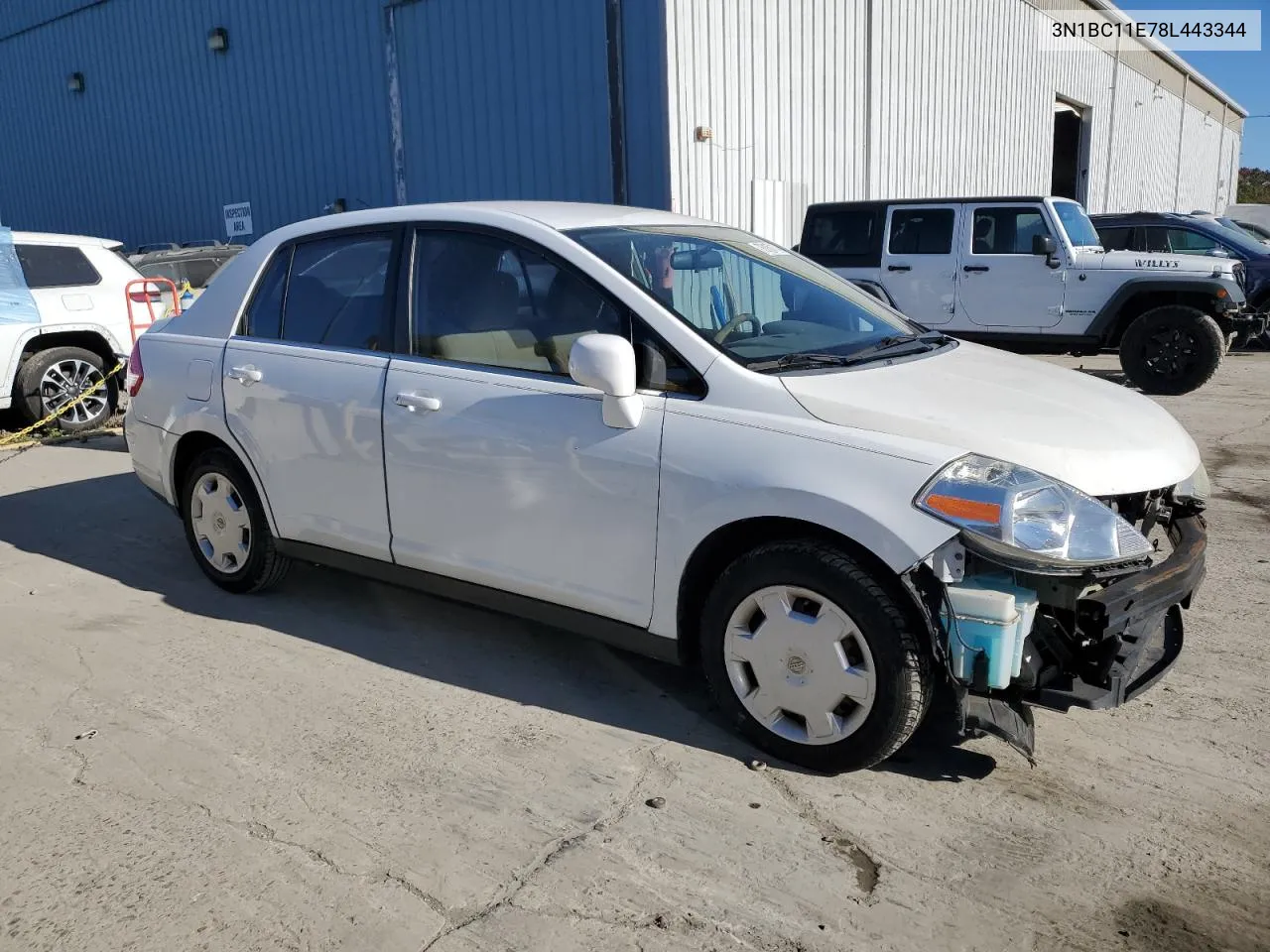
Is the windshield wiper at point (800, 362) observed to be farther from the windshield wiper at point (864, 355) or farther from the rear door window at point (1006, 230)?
the rear door window at point (1006, 230)

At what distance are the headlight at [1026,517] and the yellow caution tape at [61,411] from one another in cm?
820

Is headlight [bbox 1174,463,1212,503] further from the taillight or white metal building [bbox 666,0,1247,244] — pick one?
white metal building [bbox 666,0,1247,244]

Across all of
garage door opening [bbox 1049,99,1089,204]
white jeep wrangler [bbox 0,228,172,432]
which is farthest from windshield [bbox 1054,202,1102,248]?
garage door opening [bbox 1049,99,1089,204]

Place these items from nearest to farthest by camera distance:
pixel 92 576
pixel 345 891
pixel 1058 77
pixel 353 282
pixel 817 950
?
pixel 817 950 → pixel 345 891 → pixel 353 282 → pixel 92 576 → pixel 1058 77

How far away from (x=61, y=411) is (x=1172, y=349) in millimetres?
10150

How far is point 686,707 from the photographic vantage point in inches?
144

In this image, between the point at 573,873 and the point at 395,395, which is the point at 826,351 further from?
the point at 573,873

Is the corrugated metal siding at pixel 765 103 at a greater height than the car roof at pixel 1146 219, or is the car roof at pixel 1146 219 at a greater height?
the corrugated metal siding at pixel 765 103

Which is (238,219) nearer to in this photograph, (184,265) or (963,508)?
(184,265)

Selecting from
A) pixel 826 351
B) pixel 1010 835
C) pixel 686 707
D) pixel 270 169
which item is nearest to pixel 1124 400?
pixel 826 351

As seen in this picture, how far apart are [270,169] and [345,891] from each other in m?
14.9

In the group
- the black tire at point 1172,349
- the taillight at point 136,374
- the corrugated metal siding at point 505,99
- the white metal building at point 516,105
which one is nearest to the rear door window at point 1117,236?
the white metal building at point 516,105

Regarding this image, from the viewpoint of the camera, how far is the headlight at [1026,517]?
109 inches

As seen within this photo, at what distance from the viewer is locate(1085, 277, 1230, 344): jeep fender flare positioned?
9883 millimetres
